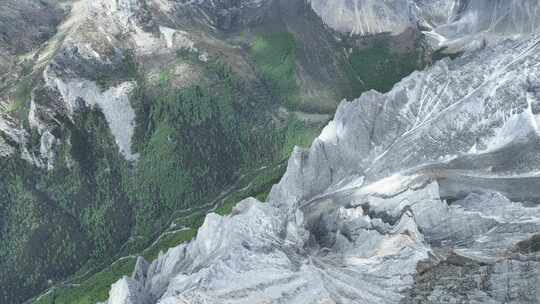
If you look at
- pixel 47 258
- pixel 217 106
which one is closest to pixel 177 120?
pixel 217 106

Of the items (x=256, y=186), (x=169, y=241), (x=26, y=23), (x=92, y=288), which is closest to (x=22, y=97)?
(x=26, y=23)

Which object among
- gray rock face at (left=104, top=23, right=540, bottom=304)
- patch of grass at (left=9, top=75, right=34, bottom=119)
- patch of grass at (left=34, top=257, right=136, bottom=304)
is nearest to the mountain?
patch of grass at (left=9, top=75, right=34, bottom=119)

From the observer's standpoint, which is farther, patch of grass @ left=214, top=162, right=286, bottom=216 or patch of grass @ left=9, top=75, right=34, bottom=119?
patch of grass @ left=9, top=75, right=34, bottom=119

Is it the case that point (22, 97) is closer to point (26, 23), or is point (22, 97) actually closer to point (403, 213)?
point (26, 23)

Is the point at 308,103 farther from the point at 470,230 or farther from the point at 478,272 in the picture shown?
the point at 478,272

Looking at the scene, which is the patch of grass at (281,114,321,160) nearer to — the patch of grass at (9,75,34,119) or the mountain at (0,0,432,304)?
the mountain at (0,0,432,304)

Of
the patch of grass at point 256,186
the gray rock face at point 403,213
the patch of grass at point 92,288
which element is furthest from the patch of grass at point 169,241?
the gray rock face at point 403,213

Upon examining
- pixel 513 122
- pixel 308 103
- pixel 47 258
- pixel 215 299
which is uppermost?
pixel 513 122
